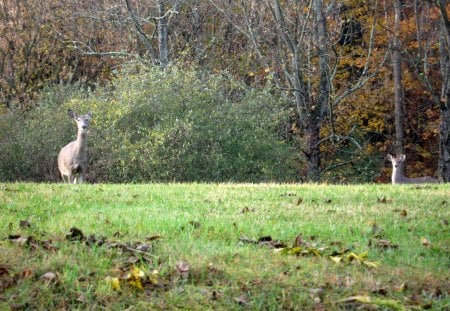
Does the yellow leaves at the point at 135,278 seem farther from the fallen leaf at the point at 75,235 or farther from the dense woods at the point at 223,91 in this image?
the dense woods at the point at 223,91

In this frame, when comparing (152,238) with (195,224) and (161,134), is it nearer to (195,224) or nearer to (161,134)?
(195,224)

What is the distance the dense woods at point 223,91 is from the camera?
23031 mm

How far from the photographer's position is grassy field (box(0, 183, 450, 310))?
241 inches

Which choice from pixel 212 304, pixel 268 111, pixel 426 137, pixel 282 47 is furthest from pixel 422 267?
pixel 426 137

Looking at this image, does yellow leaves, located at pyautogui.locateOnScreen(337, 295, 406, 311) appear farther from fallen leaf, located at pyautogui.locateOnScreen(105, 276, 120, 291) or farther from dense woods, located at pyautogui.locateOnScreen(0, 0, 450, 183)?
dense woods, located at pyautogui.locateOnScreen(0, 0, 450, 183)

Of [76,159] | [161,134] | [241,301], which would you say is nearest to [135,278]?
[241,301]

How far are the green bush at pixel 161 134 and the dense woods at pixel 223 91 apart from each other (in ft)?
0.14

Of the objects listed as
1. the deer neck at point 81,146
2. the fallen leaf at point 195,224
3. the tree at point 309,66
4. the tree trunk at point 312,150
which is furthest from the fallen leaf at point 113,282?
the tree trunk at point 312,150

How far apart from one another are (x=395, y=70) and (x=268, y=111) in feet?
20.0

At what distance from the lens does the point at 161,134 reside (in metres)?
22.0

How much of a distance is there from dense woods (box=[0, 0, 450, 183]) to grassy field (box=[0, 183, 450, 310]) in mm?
12479

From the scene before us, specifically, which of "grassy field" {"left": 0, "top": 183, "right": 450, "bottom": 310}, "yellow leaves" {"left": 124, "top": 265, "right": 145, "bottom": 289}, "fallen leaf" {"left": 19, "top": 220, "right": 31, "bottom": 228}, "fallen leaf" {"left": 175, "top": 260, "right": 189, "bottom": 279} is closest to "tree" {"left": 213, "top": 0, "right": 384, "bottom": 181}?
"grassy field" {"left": 0, "top": 183, "right": 450, "bottom": 310}

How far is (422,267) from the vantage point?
23.7 feet

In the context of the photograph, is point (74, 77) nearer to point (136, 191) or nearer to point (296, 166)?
point (296, 166)
